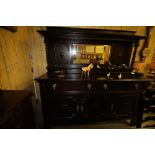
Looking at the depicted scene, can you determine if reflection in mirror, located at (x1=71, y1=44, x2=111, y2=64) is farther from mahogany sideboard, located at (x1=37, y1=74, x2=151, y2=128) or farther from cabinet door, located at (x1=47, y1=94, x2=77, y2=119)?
cabinet door, located at (x1=47, y1=94, x2=77, y2=119)

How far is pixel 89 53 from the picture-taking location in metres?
1.71

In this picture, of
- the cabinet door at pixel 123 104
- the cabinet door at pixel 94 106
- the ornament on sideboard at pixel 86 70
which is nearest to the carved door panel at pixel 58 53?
the ornament on sideboard at pixel 86 70

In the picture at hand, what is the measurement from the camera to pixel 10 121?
697 millimetres

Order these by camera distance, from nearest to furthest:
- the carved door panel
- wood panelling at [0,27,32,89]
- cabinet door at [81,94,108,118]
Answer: wood panelling at [0,27,32,89] < cabinet door at [81,94,108,118] < the carved door panel

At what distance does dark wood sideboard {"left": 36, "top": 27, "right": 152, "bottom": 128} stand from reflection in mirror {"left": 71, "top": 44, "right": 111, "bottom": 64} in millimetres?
75

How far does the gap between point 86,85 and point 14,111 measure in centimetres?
93

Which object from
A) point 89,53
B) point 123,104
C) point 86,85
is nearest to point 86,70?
point 86,85

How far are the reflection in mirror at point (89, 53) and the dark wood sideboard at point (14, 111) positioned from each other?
1.06 metres

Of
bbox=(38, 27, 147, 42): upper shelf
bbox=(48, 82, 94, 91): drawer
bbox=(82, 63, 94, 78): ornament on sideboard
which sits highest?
bbox=(38, 27, 147, 42): upper shelf

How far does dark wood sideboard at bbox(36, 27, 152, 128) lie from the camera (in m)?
1.40

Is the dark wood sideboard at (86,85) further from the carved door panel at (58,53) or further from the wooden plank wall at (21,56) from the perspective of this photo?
the wooden plank wall at (21,56)

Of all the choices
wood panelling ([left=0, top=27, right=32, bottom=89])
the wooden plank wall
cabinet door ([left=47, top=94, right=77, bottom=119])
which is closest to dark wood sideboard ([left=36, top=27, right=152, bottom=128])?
cabinet door ([left=47, top=94, right=77, bottom=119])
